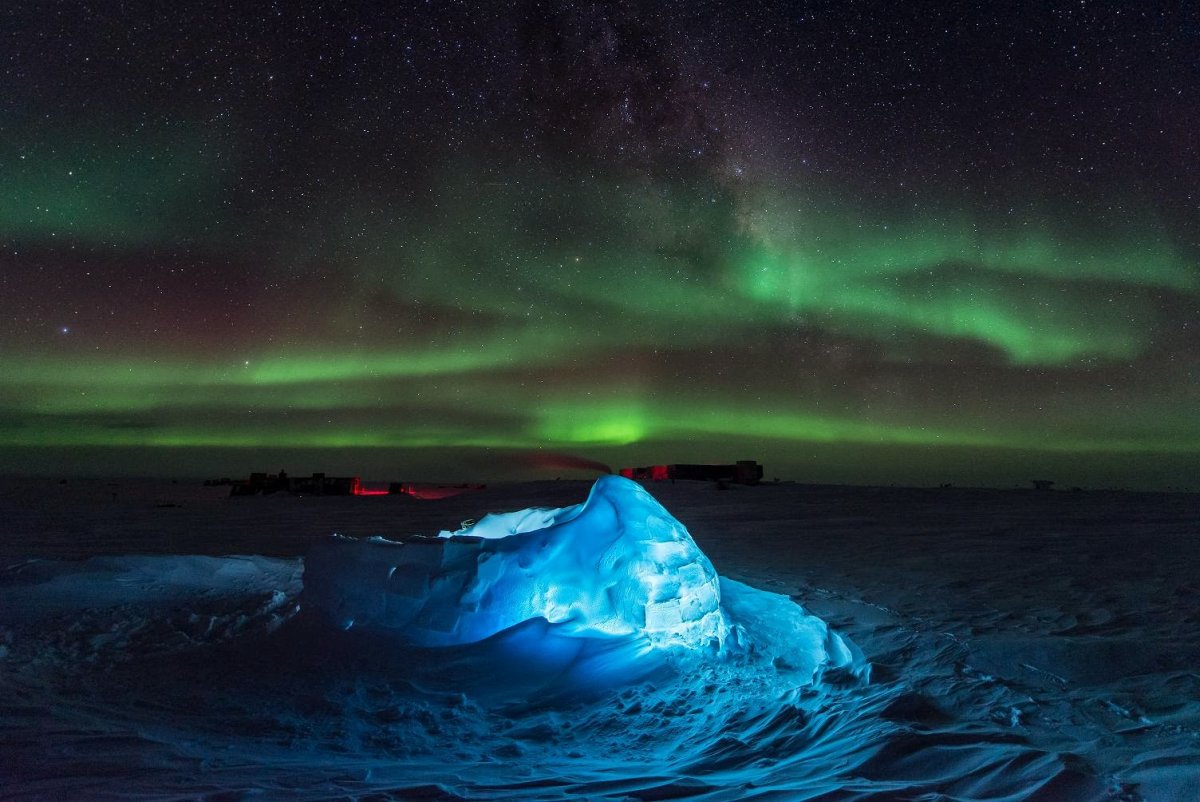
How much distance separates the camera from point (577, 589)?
5934mm

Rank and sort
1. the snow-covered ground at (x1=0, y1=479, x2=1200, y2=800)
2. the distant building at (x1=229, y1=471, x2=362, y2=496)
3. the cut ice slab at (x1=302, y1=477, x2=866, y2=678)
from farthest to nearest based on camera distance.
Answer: the distant building at (x1=229, y1=471, x2=362, y2=496) → the cut ice slab at (x1=302, y1=477, x2=866, y2=678) → the snow-covered ground at (x1=0, y1=479, x2=1200, y2=800)

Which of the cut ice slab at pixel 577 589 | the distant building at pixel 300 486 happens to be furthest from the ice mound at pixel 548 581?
the distant building at pixel 300 486

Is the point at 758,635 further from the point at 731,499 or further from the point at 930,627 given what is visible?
the point at 731,499

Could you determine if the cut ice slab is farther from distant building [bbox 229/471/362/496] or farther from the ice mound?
distant building [bbox 229/471/362/496]

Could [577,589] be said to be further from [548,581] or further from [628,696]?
[628,696]

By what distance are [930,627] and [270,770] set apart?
15.3 ft

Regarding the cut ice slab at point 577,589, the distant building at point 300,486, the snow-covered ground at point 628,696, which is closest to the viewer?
the snow-covered ground at point 628,696

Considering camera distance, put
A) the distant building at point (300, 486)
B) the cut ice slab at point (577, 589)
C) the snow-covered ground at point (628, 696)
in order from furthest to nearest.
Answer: the distant building at point (300, 486), the cut ice slab at point (577, 589), the snow-covered ground at point (628, 696)

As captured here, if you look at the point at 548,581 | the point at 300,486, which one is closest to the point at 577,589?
the point at 548,581

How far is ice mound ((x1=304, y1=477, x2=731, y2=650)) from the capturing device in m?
5.56

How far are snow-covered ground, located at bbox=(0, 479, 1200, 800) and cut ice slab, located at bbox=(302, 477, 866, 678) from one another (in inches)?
9.6

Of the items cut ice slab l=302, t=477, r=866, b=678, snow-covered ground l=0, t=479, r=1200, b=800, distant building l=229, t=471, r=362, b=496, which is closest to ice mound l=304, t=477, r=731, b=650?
cut ice slab l=302, t=477, r=866, b=678

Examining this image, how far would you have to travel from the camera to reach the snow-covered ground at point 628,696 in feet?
10.5

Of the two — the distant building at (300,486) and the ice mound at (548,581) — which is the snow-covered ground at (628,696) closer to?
the ice mound at (548,581)
